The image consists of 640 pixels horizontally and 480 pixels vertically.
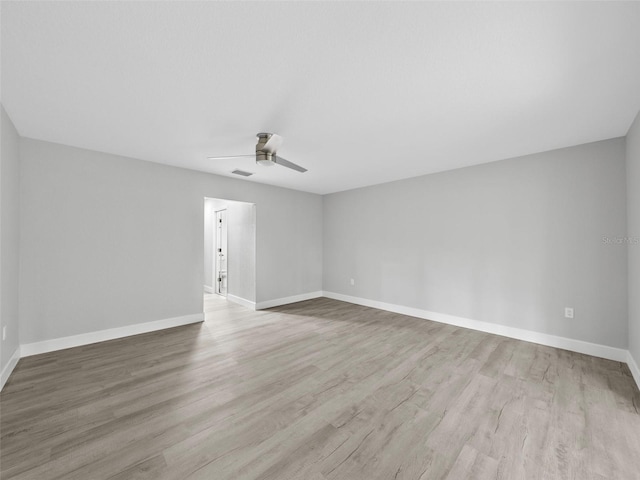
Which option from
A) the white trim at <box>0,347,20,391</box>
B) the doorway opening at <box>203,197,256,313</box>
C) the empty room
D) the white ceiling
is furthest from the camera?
the doorway opening at <box>203,197,256,313</box>

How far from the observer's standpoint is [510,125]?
2.60 m

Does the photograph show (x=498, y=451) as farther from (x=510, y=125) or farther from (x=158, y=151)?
(x=158, y=151)

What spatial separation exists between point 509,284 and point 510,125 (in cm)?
215

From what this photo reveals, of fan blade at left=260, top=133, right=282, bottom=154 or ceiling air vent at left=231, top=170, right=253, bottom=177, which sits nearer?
fan blade at left=260, top=133, right=282, bottom=154

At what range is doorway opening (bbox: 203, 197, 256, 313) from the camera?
17.0 ft

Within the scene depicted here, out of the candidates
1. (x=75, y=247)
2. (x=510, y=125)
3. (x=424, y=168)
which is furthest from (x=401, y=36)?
(x=75, y=247)

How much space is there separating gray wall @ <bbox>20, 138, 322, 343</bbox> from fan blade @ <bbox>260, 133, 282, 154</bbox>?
2.15 m

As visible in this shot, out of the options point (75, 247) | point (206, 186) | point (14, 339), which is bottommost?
point (14, 339)

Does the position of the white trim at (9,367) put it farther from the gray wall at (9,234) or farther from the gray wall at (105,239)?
the gray wall at (105,239)

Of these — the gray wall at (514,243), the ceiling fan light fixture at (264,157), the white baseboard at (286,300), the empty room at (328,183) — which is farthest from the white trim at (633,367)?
the white baseboard at (286,300)

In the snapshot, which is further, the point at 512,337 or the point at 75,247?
the point at 512,337

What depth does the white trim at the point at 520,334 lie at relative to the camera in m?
2.91

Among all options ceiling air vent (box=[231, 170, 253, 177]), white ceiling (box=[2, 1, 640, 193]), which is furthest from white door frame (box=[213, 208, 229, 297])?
white ceiling (box=[2, 1, 640, 193])

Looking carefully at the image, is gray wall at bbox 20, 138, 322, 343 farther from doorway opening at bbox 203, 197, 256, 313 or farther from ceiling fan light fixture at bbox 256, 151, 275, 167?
ceiling fan light fixture at bbox 256, 151, 275, 167
